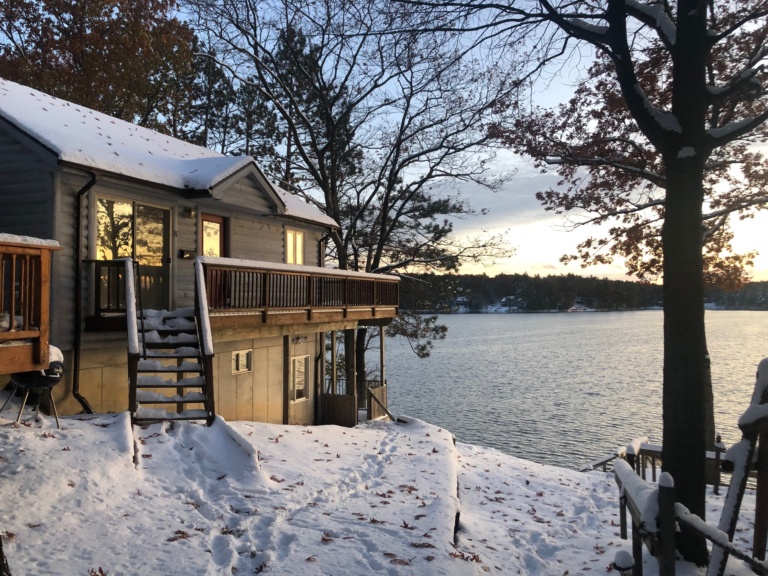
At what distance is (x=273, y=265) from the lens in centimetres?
1236

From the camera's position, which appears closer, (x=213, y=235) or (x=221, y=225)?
(x=213, y=235)

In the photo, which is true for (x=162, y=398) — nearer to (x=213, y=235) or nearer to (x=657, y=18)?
(x=213, y=235)

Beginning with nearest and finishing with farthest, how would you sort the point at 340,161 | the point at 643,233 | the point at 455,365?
the point at 643,233
the point at 340,161
the point at 455,365

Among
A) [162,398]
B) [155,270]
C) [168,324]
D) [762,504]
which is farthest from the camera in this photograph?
[155,270]

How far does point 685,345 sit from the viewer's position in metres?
6.45

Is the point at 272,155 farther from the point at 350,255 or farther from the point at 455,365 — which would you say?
the point at 455,365

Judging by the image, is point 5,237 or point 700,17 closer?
point 5,237

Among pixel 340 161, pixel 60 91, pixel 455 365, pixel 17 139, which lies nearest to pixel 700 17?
pixel 17 139

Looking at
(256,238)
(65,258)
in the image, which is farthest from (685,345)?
(256,238)

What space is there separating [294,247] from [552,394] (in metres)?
25.3

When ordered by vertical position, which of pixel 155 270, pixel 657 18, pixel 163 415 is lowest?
pixel 163 415

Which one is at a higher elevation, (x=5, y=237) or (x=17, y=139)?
(x=17, y=139)

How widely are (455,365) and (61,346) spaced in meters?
43.0

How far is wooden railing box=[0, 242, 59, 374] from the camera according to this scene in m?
5.72
